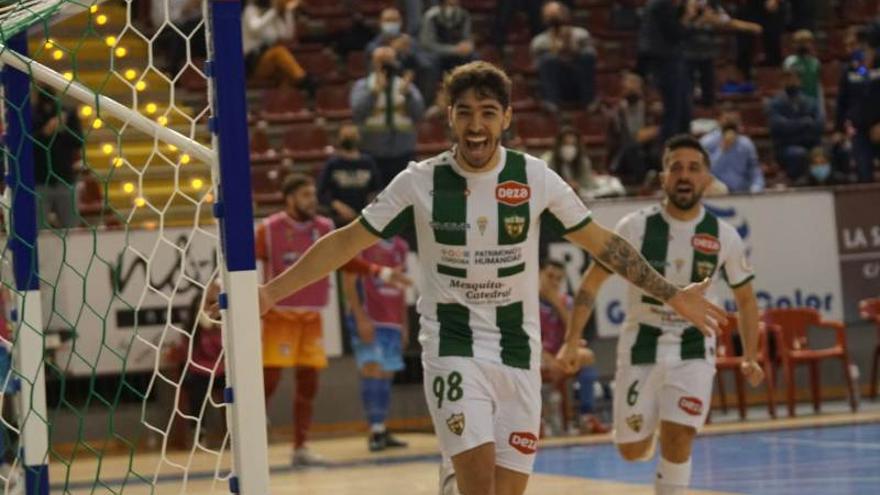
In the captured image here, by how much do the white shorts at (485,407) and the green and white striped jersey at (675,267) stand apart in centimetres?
254

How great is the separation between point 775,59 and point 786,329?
261 inches

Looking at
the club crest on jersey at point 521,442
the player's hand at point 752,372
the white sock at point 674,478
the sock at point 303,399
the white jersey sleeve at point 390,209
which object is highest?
the white jersey sleeve at point 390,209

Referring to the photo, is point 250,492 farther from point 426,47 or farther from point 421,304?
point 426,47

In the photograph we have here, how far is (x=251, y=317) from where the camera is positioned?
239 inches

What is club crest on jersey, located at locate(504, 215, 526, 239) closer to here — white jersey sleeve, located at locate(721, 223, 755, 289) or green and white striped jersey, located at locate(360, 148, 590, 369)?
green and white striped jersey, located at locate(360, 148, 590, 369)

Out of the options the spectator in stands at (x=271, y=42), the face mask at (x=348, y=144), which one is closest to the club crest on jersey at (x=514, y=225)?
the face mask at (x=348, y=144)

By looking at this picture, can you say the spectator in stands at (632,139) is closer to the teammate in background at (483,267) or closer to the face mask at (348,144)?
the face mask at (348,144)

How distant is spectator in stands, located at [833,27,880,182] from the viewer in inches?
796

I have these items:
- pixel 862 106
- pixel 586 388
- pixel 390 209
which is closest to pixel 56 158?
pixel 586 388

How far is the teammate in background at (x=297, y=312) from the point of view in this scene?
47.7 feet

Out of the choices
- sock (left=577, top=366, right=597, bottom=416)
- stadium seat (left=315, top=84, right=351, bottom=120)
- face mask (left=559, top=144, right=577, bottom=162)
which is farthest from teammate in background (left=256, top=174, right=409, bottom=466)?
stadium seat (left=315, top=84, right=351, bottom=120)

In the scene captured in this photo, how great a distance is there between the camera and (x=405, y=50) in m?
19.7

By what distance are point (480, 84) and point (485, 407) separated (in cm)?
132

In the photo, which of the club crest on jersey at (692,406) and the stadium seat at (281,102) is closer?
the club crest on jersey at (692,406)
